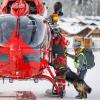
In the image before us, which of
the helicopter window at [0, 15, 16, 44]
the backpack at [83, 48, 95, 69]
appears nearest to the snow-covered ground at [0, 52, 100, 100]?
the backpack at [83, 48, 95, 69]

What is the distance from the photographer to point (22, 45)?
1271 centimetres

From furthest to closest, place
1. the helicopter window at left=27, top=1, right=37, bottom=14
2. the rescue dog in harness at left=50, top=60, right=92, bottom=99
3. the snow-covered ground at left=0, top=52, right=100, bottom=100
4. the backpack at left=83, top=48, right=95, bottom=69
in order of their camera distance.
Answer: the helicopter window at left=27, top=1, right=37, bottom=14 < the snow-covered ground at left=0, top=52, right=100, bottom=100 < the backpack at left=83, top=48, right=95, bottom=69 < the rescue dog in harness at left=50, top=60, right=92, bottom=99

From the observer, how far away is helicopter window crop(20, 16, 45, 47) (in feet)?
42.8

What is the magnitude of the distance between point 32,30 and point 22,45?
720 mm

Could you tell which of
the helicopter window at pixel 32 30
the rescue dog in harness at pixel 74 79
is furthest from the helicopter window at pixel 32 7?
the helicopter window at pixel 32 30

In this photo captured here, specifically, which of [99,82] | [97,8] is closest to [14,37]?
[99,82]

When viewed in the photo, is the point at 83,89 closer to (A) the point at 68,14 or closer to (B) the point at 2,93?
(B) the point at 2,93

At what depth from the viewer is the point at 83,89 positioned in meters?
14.7

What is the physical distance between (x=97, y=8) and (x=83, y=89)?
120281 millimetres

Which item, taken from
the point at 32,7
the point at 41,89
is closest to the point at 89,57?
the point at 32,7

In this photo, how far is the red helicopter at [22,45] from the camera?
12648mm

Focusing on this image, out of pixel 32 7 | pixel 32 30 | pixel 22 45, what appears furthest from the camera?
pixel 32 7

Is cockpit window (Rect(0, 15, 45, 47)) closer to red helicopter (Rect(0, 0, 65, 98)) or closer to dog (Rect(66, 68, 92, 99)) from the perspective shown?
red helicopter (Rect(0, 0, 65, 98))

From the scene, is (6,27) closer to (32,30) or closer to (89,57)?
(32,30)
